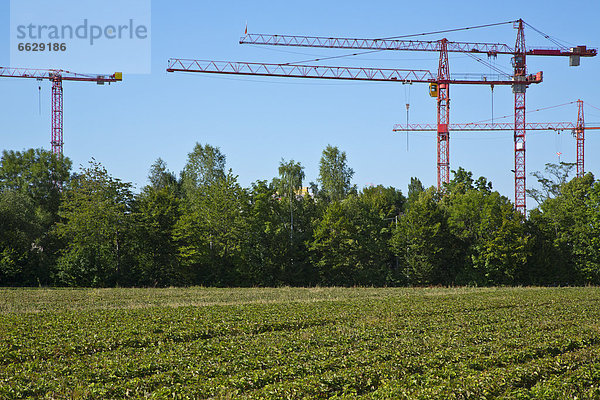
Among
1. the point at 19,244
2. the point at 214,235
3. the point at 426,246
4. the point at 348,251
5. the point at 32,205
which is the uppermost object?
the point at 32,205

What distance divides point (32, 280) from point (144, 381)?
191 ft

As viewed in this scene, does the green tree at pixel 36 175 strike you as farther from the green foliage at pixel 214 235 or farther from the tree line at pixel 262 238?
the green foliage at pixel 214 235

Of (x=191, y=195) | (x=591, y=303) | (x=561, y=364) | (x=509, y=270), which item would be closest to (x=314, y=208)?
(x=191, y=195)

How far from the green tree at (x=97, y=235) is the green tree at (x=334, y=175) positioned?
123 feet

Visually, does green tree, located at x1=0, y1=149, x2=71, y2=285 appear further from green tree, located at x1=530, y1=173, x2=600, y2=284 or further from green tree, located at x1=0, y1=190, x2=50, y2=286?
green tree, located at x1=530, y1=173, x2=600, y2=284

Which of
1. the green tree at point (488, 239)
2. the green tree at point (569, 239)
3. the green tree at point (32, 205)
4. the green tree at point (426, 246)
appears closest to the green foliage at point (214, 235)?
the green tree at point (32, 205)

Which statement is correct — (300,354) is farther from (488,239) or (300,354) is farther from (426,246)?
(488,239)

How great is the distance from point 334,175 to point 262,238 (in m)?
28.6

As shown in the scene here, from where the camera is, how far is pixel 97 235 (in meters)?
67.8

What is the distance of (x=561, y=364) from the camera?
708 inches

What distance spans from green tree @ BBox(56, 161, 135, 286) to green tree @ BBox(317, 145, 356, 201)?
37.6 meters

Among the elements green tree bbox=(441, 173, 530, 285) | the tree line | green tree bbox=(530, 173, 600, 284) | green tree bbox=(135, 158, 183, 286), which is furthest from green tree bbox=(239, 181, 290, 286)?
green tree bbox=(530, 173, 600, 284)

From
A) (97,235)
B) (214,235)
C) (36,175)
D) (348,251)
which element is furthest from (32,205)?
(348,251)

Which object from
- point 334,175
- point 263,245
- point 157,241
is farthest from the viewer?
point 334,175
